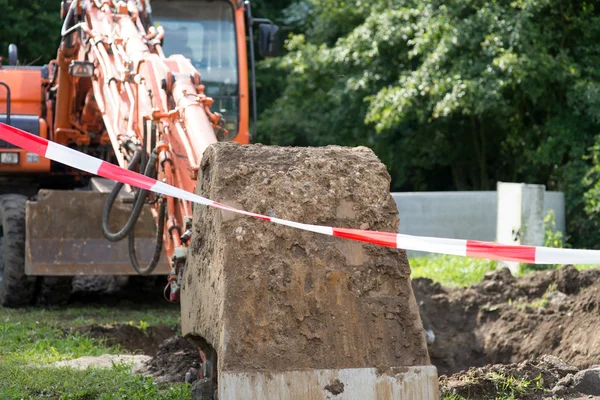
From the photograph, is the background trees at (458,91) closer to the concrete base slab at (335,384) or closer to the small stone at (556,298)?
the small stone at (556,298)

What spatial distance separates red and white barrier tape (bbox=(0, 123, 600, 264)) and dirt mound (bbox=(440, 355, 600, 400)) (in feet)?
3.81

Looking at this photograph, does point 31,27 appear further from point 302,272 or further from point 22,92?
point 302,272

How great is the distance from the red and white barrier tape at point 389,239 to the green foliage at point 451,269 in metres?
6.43

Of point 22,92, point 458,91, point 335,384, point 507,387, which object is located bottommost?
point 507,387

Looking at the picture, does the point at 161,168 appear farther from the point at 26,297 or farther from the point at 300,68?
the point at 300,68

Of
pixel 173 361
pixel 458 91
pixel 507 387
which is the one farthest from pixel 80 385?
pixel 458 91

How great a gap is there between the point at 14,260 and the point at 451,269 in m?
5.57

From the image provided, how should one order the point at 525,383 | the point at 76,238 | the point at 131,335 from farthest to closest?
the point at 76,238 → the point at 131,335 → the point at 525,383

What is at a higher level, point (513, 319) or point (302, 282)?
point (302, 282)

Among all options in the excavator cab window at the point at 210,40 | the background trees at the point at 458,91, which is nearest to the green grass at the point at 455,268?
the background trees at the point at 458,91

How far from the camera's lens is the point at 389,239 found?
442 centimetres

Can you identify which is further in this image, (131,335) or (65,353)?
(131,335)

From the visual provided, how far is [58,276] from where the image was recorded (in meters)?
9.62

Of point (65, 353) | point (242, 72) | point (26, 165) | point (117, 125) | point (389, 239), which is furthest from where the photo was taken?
point (242, 72)
